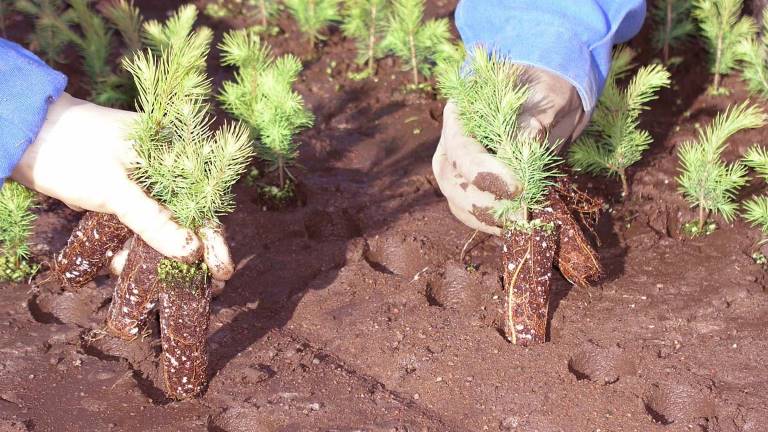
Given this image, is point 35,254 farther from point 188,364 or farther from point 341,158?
point 341,158

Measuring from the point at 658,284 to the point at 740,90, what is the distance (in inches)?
59.5

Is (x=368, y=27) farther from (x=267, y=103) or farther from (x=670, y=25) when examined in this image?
(x=670, y=25)

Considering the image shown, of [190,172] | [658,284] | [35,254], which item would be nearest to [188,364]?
[190,172]

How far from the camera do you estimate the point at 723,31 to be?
4.23 m

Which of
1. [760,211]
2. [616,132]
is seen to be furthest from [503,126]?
[760,211]

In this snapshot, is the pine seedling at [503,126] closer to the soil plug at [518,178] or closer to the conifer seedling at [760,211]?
the soil plug at [518,178]

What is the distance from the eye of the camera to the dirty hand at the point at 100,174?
262 cm

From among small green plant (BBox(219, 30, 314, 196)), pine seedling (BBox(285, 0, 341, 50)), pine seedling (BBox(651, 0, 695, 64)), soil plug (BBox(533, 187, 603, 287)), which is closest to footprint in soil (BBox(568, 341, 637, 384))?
soil plug (BBox(533, 187, 603, 287))

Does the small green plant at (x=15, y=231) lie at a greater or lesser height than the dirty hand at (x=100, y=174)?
lesser

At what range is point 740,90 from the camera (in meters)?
4.34

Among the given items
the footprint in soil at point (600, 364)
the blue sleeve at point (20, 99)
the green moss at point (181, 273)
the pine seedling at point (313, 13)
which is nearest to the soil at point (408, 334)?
the footprint in soil at point (600, 364)

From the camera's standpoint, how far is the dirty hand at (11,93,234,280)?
2.62 meters

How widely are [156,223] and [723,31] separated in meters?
2.71

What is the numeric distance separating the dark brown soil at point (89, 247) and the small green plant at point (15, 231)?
285mm
